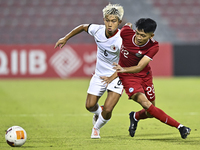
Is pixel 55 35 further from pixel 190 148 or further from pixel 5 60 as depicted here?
pixel 190 148

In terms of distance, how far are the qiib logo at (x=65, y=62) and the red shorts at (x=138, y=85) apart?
1044 cm

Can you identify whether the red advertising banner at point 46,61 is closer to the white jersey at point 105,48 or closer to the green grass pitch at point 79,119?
the green grass pitch at point 79,119

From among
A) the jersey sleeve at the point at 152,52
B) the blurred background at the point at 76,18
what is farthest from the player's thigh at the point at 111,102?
the blurred background at the point at 76,18

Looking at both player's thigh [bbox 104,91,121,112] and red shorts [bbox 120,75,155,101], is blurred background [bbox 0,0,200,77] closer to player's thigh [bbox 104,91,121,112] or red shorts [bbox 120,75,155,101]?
player's thigh [bbox 104,91,121,112]

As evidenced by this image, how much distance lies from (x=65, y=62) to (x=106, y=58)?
10.1m

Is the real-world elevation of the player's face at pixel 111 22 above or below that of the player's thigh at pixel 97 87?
above

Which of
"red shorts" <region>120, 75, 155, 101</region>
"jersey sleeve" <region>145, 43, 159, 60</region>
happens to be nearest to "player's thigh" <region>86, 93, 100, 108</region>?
"red shorts" <region>120, 75, 155, 101</region>

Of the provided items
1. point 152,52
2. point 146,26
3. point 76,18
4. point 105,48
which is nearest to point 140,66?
point 152,52

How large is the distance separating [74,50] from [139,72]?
Result: 10.7 metres

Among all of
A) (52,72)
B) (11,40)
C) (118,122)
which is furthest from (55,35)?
(118,122)

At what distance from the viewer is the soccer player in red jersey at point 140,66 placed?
5.13 m

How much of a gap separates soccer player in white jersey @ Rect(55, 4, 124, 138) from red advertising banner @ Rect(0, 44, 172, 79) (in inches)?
388

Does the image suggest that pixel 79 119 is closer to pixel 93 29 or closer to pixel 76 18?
pixel 93 29

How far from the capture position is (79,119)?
24.7 feet
